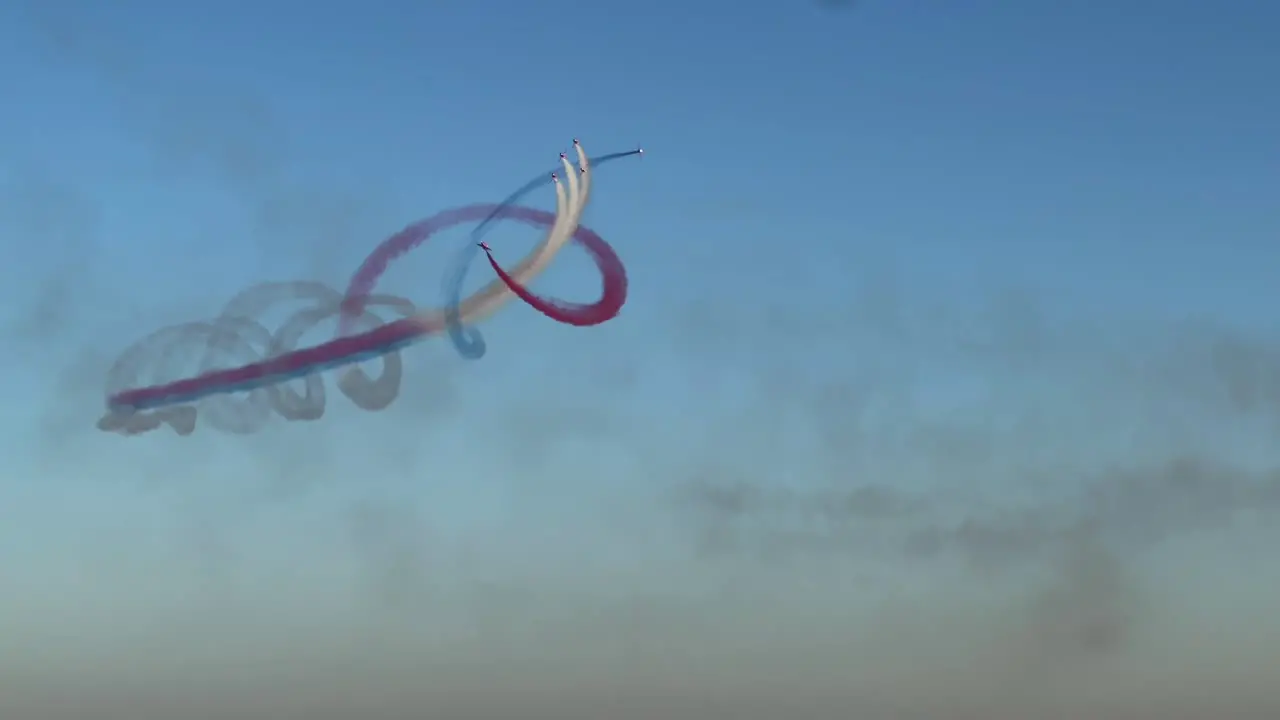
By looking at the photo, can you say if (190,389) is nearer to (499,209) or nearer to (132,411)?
(132,411)

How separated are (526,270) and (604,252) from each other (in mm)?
3164

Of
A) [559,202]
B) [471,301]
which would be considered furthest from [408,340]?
[559,202]

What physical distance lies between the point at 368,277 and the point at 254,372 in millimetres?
6091

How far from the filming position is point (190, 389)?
71188 millimetres

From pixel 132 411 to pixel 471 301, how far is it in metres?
14.7

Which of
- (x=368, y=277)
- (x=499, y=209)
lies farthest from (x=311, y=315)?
(x=499, y=209)

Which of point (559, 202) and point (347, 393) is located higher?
point (559, 202)

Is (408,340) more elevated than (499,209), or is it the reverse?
(499,209)

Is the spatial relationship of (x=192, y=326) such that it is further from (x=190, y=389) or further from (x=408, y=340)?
(x=408, y=340)

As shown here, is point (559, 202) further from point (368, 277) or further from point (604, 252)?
point (368, 277)

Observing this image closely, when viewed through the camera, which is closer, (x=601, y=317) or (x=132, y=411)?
(x=601, y=317)

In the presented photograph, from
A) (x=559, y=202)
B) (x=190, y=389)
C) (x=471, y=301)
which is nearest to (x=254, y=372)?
(x=190, y=389)

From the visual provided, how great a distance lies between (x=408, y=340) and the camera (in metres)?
69.7

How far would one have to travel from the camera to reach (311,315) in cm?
7006
